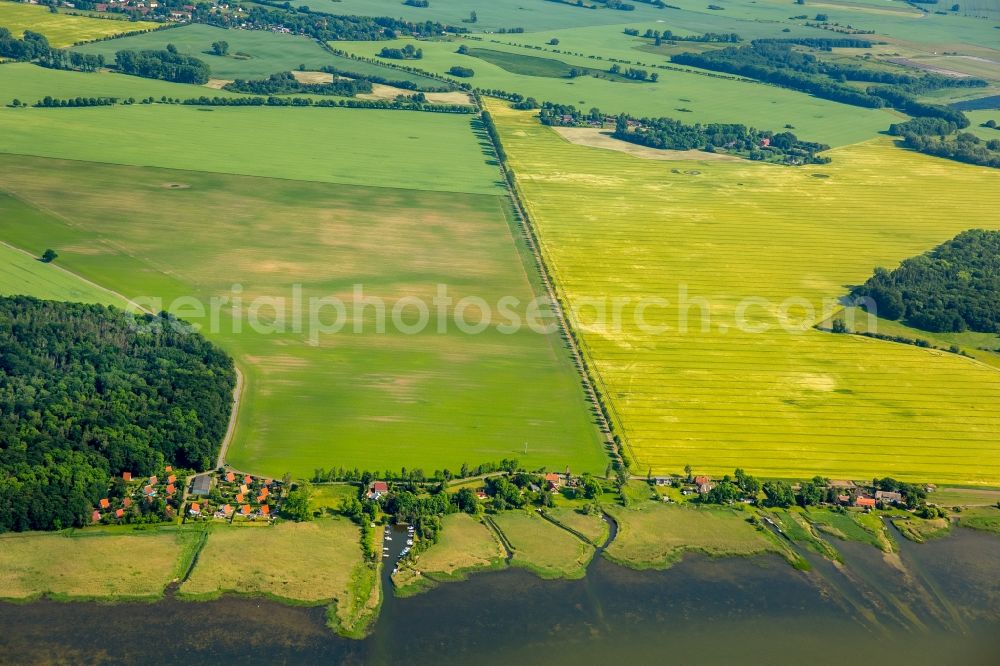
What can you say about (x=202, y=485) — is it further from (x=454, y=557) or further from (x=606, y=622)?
(x=606, y=622)

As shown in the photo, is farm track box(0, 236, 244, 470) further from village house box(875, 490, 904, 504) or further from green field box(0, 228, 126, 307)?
village house box(875, 490, 904, 504)

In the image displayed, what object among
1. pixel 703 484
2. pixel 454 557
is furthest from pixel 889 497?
pixel 454 557

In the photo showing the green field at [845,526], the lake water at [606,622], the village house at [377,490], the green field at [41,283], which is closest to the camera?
the lake water at [606,622]

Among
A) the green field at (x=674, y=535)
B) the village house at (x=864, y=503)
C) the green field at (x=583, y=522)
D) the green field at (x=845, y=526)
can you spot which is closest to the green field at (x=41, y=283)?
the green field at (x=583, y=522)

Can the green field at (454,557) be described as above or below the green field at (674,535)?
below

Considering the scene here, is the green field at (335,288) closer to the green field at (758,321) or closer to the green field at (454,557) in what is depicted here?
the green field at (758,321)

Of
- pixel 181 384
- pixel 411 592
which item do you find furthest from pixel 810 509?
pixel 181 384

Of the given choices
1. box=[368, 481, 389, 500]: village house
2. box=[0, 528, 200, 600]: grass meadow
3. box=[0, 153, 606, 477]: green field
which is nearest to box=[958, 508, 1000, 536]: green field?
box=[0, 153, 606, 477]: green field

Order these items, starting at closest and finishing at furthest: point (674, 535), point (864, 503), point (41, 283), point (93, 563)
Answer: point (93, 563)
point (674, 535)
point (864, 503)
point (41, 283)
